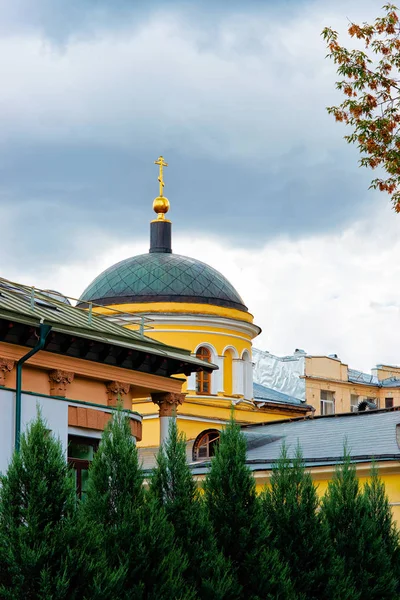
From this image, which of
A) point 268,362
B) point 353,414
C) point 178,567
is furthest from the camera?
point 268,362

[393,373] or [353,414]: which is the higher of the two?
[393,373]

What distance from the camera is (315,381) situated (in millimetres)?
62219

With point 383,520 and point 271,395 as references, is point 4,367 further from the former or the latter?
point 271,395

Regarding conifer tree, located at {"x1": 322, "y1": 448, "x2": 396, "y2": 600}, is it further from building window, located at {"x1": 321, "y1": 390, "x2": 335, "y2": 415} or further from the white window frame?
building window, located at {"x1": 321, "y1": 390, "x2": 335, "y2": 415}

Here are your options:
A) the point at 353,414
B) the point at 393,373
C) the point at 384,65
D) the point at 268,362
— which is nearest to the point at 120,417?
the point at 384,65

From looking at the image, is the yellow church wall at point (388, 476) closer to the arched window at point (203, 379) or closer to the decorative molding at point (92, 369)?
the decorative molding at point (92, 369)

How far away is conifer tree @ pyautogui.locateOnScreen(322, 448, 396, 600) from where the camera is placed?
58.8 feet

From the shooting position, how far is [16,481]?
46.6 feet

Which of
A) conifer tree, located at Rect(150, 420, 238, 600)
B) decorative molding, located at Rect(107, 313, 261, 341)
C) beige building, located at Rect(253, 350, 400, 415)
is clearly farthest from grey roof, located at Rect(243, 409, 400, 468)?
beige building, located at Rect(253, 350, 400, 415)

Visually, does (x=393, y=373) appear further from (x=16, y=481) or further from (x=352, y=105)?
(x=16, y=481)

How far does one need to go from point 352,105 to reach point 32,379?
674cm

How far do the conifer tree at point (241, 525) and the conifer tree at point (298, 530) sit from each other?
0.33m

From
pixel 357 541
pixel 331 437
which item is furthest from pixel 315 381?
pixel 357 541

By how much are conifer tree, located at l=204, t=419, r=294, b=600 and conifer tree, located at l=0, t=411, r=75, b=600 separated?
2.86m
